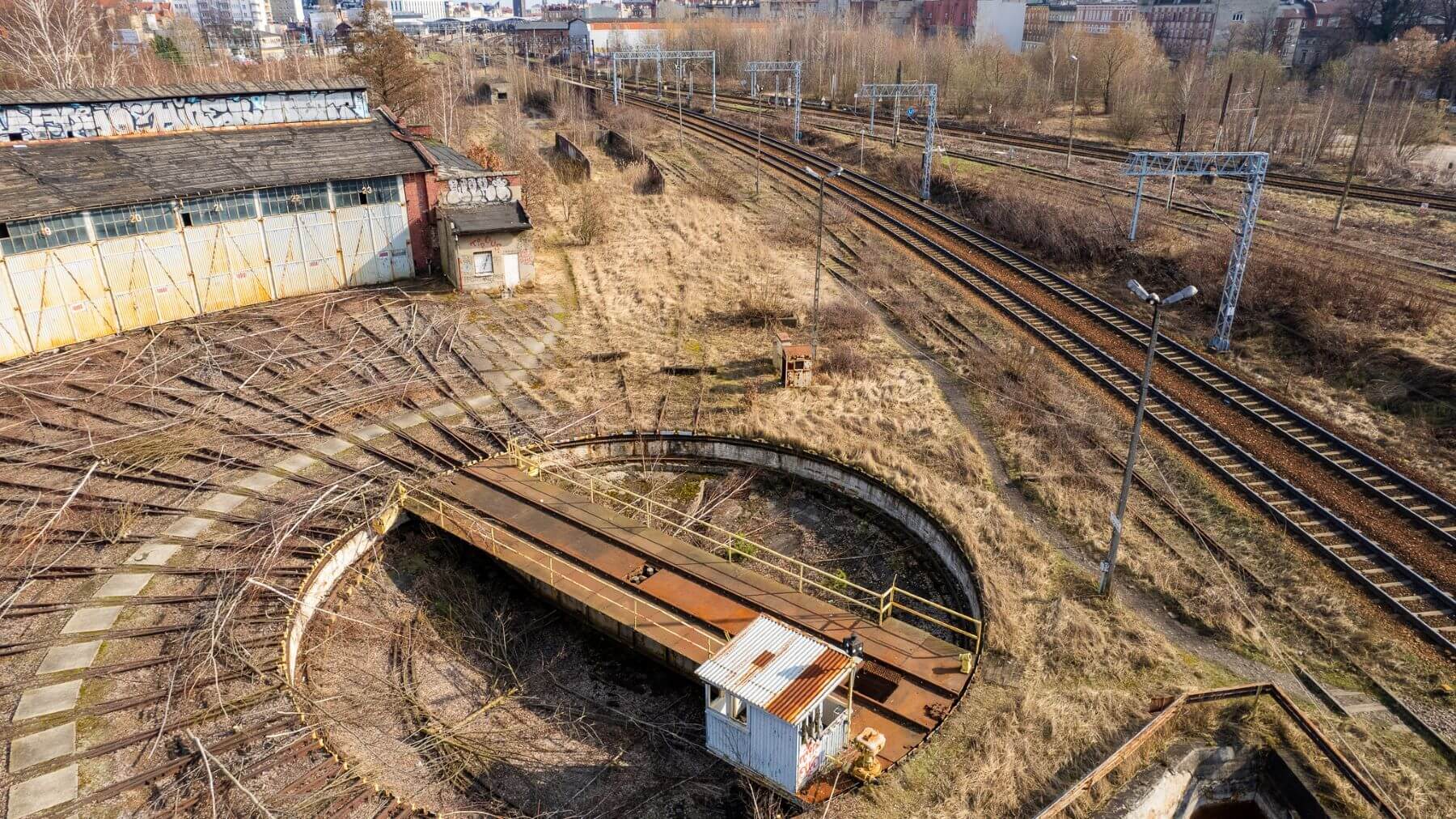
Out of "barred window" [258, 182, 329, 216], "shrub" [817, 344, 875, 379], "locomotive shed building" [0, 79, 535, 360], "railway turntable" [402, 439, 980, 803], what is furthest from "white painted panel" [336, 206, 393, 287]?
"shrub" [817, 344, 875, 379]

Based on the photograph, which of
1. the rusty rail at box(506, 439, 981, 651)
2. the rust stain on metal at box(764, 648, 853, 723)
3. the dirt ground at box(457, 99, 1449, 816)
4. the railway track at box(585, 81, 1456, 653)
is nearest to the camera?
the rust stain on metal at box(764, 648, 853, 723)

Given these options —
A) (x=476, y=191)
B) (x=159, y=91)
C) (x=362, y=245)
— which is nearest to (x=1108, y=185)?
(x=476, y=191)

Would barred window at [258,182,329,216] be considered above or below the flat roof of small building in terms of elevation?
above

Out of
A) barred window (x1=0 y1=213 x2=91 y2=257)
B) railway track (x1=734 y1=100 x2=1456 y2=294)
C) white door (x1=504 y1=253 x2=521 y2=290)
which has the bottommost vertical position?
white door (x1=504 y1=253 x2=521 y2=290)

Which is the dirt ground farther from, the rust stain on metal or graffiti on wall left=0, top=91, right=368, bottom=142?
graffiti on wall left=0, top=91, right=368, bottom=142

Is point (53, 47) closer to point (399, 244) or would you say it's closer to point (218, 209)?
point (218, 209)

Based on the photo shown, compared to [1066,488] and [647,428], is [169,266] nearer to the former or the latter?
[647,428]
